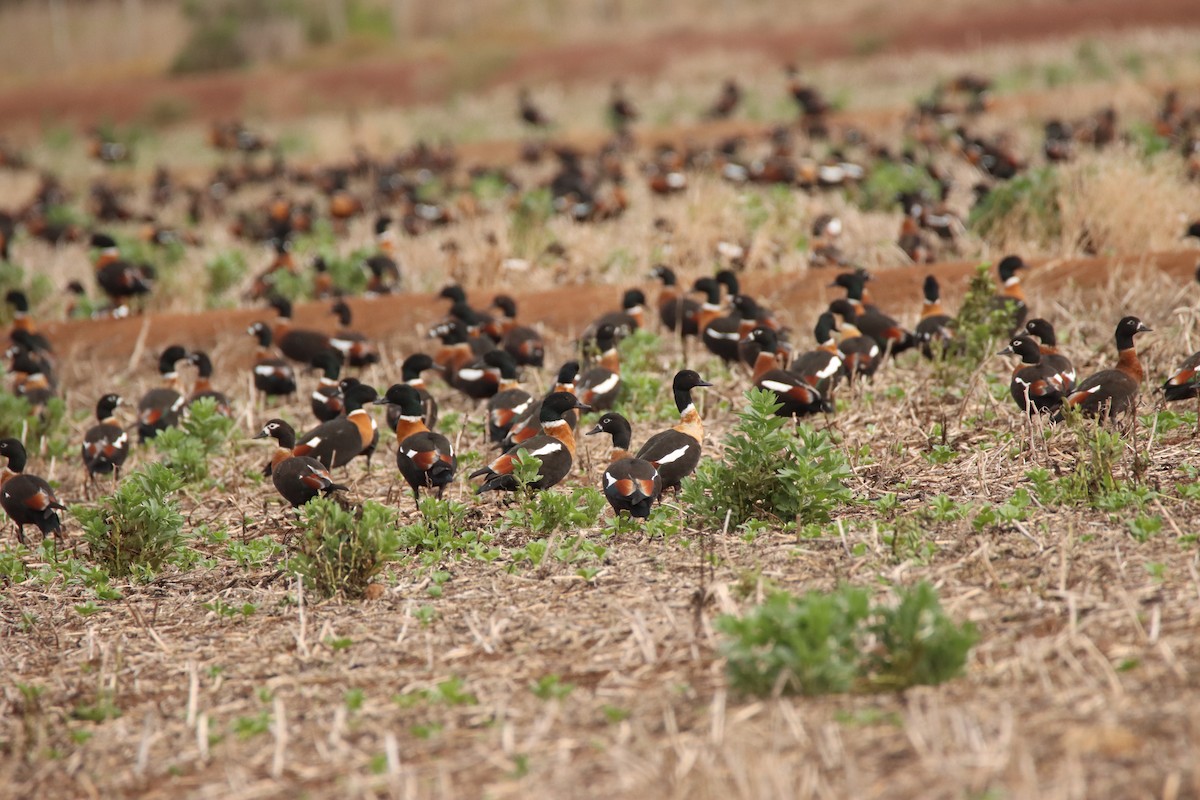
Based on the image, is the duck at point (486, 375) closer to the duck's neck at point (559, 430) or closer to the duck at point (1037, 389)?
the duck's neck at point (559, 430)

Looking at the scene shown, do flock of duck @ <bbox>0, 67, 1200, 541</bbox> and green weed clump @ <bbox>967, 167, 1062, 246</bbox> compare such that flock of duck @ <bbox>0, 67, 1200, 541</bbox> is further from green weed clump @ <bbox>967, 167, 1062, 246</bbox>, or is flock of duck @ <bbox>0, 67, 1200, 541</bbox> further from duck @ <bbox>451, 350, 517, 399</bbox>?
green weed clump @ <bbox>967, 167, 1062, 246</bbox>

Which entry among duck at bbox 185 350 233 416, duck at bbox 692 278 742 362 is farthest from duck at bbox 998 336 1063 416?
duck at bbox 185 350 233 416

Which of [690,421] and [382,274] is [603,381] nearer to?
[690,421]

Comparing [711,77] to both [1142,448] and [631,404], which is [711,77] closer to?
[631,404]

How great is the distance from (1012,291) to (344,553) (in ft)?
22.5

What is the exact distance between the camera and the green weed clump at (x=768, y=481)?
7238 mm

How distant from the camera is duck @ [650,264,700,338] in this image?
1250 cm

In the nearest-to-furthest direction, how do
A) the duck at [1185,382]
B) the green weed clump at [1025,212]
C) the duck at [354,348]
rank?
the duck at [1185,382]
the duck at [354,348]
the green weed clump at [1025,212]

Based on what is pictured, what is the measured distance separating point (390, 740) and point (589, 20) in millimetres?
49423

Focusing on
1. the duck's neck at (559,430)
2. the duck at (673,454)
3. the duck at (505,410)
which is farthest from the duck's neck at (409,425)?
the duck at (673,454)

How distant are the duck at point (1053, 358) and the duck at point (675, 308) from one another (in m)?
3.27

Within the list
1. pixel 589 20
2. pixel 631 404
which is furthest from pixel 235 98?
pixel 631 404

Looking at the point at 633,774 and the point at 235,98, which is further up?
the point at 633,774

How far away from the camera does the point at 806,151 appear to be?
71.2 ft
